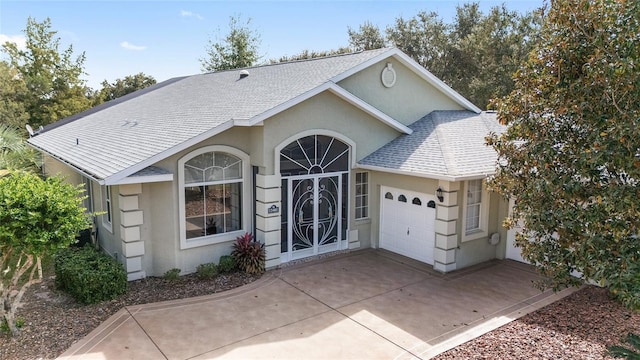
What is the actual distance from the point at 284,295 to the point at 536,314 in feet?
19.0

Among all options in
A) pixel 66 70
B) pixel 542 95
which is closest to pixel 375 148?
pixel 542 95

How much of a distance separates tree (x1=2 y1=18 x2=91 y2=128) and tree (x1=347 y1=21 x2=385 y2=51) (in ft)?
82.9

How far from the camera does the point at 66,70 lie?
1478 inches

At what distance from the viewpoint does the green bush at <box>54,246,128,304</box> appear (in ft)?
32.3

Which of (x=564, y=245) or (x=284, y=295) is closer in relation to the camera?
(x=564, y=245)

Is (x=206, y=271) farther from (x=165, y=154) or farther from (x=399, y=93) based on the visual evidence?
(x=399, y=93)

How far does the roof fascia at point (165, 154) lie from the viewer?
10.1 m

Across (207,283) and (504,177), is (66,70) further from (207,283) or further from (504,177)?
(504,177)

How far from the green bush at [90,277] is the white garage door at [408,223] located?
7.94 m

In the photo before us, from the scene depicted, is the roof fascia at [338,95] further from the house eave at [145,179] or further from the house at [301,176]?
the house eave at [145,179]

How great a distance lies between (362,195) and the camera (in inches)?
569

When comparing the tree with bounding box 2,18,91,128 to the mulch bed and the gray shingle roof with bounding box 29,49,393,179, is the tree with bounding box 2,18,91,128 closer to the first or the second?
the gray shingle roof with bounding box 29,49,393,179

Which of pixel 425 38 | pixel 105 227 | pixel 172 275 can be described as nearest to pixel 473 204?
pixel 172 275

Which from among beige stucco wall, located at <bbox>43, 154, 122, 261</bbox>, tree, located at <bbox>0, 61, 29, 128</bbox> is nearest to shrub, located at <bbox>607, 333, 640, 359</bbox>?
beige stucco wall, located at <bbox>43, 154, 122, 261</bbox>
